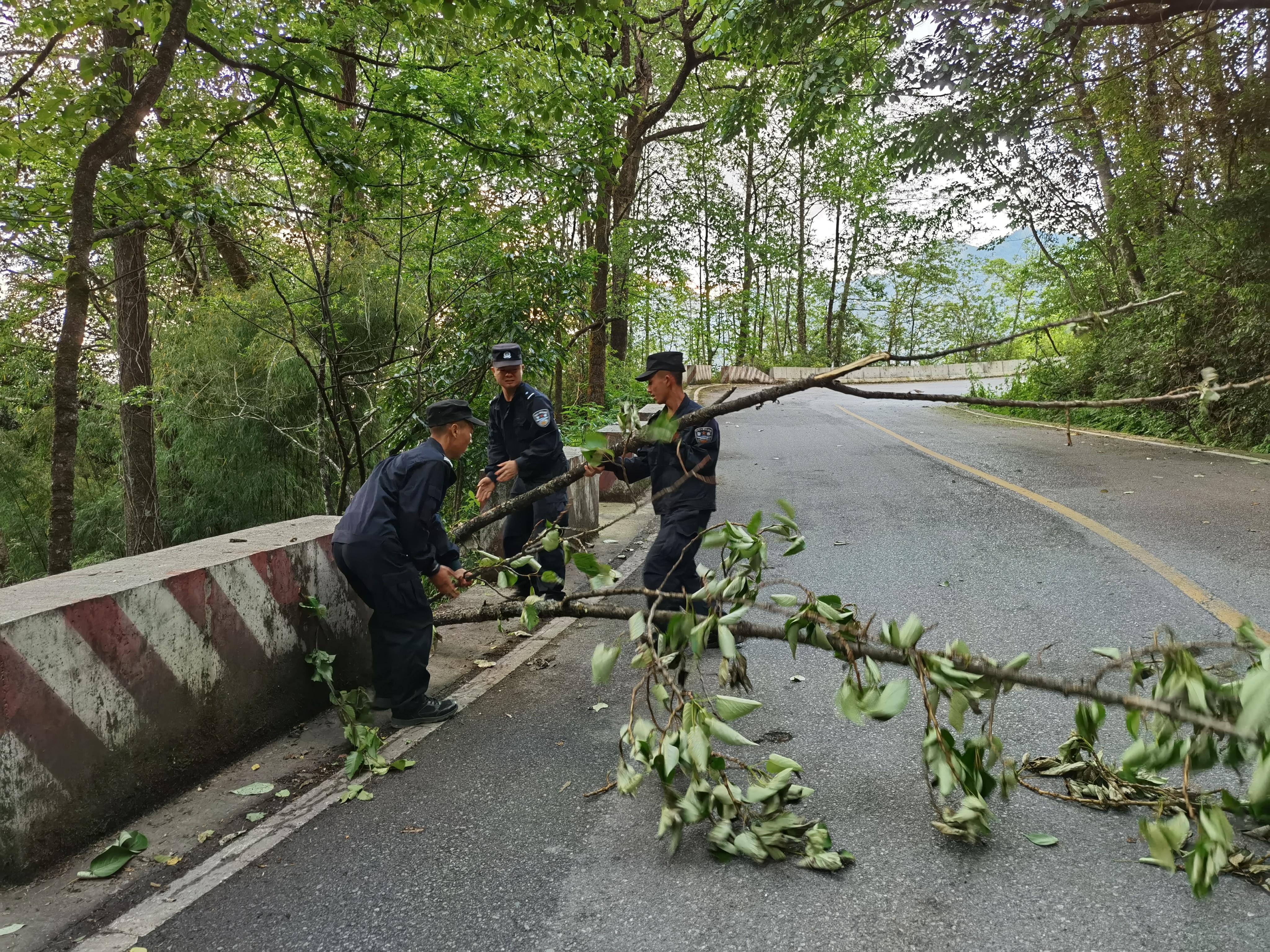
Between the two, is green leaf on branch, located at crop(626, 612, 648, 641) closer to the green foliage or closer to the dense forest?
the green foliage

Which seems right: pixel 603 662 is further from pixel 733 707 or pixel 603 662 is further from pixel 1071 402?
pixel 1071 402

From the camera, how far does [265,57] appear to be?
252 inches

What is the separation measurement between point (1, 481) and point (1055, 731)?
16.3m

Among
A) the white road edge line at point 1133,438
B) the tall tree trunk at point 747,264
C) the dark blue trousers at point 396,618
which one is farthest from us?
the tall tree trunk at point 747,264

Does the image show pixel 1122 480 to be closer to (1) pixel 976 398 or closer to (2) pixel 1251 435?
(2) pixel 1251 435

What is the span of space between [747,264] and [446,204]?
53.4 ft

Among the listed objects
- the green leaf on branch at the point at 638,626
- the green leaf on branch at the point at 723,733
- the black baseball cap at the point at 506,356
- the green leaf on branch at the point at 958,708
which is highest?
the black baseball cap at the point at 506,356

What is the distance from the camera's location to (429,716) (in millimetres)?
3959

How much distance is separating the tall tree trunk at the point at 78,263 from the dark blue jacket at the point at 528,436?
3323 millimetres

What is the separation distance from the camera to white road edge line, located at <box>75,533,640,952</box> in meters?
2.42

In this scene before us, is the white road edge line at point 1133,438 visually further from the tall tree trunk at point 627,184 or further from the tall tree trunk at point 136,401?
the tall tree trunk at point 136,401

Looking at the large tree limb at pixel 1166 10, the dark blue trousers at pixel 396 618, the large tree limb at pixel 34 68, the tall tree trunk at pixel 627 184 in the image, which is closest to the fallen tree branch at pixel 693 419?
the dark blue trousers at pixel 396 618

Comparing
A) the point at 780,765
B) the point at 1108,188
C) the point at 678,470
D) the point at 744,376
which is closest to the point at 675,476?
the point at 678,470

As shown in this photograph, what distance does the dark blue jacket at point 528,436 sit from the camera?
5.75 m
